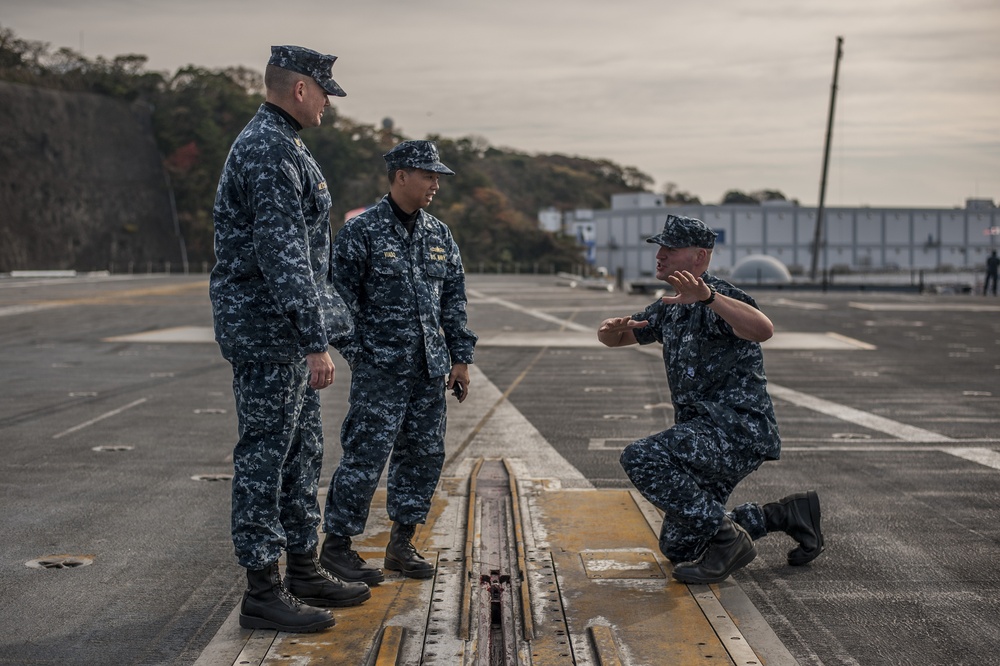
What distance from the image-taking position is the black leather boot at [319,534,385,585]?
213 inches

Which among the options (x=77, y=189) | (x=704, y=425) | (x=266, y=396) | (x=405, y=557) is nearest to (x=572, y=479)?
(x=704, y=425)

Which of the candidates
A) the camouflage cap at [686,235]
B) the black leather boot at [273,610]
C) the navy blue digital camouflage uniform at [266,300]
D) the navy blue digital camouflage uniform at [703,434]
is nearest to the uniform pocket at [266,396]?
the navy blue digital camouflage uniform at [266,300]

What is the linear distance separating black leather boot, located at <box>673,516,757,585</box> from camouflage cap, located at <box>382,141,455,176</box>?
211cm

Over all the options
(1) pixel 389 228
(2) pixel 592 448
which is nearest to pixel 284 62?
(1) pixel 389 228

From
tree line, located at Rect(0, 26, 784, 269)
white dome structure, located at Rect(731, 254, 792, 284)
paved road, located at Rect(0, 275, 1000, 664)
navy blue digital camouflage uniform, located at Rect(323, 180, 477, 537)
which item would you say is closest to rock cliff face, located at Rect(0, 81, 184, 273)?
tree line, located at Rect(0, 26, 784, 269)

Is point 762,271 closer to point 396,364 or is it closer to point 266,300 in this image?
point 396,364

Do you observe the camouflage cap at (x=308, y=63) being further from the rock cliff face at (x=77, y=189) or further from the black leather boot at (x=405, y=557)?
the rock cliff face at (x=77, y=189)

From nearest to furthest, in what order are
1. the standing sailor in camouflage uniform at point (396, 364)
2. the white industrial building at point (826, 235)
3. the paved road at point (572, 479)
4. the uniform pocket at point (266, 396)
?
the uniform pocket at point (266, 396)
the paved road at point (572, 479)
the standing sailor in camouflage uniform at point (396, 364)
the white industrial building at point (826, 235)

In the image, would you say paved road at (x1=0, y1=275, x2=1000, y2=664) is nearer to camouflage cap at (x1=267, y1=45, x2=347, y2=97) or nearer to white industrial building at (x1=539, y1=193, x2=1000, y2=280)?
camouflage cap at (x1=267, y1=45, x2=347, y2=97)

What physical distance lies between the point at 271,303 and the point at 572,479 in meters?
3.91

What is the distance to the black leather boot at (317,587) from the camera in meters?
5.11

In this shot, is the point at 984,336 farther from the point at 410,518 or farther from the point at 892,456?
the point at 410,518

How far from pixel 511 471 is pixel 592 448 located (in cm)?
191

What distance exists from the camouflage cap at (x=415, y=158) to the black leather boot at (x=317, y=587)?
1859 mm
